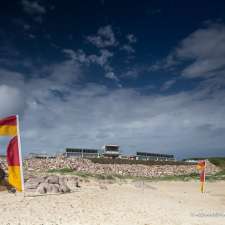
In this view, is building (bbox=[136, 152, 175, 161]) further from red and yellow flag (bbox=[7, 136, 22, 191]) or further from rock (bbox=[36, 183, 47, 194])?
red and yellow flag (bbox=[7, 136, 22, 191])

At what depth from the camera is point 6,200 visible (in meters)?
14.8

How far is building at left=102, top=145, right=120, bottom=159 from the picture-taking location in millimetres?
59506

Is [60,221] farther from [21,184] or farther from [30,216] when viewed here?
[21,184]

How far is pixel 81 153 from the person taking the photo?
2064 inches

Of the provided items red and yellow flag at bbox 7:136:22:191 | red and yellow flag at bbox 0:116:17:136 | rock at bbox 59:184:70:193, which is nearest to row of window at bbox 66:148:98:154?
rock at bbox 59:184:70:193

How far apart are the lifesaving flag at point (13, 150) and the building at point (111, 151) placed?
45.8m

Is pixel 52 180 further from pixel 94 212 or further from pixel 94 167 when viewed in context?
pixel 94 167

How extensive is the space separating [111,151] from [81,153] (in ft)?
32.8

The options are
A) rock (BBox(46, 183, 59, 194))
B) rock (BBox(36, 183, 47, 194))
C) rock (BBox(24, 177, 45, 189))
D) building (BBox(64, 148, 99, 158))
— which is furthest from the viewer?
building (BBox(64, 148, 99, 158))

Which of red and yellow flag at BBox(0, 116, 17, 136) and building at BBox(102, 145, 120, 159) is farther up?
red and yellow flag at BBox(0, 116, 17, 136)

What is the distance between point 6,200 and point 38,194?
214 centimetres

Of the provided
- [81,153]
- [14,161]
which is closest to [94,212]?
[14,161]

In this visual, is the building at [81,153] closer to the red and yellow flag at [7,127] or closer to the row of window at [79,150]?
the row of window at [79,150]

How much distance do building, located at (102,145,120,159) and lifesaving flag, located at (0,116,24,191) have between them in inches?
1804
